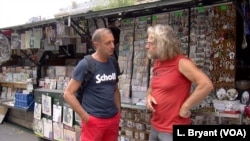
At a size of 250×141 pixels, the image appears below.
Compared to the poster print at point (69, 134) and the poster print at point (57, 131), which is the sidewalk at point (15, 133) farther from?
the poster print at point (69, 134)

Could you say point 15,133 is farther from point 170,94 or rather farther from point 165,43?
point 165,43

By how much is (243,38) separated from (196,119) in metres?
1.02

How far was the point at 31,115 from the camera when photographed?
7.04 metres

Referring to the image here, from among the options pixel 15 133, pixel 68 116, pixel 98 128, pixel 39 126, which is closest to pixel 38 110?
pixel 39 126

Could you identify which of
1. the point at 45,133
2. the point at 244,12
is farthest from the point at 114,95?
the point at 45,133

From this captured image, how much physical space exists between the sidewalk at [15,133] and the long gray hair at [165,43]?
422cm

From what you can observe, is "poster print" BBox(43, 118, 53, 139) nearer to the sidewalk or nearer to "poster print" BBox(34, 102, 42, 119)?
"poster print" BBox(34, 102, 42, 119)

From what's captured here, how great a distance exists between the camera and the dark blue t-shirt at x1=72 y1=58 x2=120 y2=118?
10.4 ft

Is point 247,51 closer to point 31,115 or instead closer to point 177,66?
point 177,66

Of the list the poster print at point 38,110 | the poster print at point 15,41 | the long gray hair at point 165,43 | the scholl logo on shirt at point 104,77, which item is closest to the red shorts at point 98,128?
the scholl logo on shirt at point 104,77

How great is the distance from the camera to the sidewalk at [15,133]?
6.63m

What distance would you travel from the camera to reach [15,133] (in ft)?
23.2

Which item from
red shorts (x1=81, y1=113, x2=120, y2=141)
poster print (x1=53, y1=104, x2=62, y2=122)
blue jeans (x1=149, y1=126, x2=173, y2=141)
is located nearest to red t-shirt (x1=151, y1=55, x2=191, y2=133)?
blue jeans (x1=149, y1=126, x2=173, y2=141)

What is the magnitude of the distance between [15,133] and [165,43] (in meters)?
5.44
